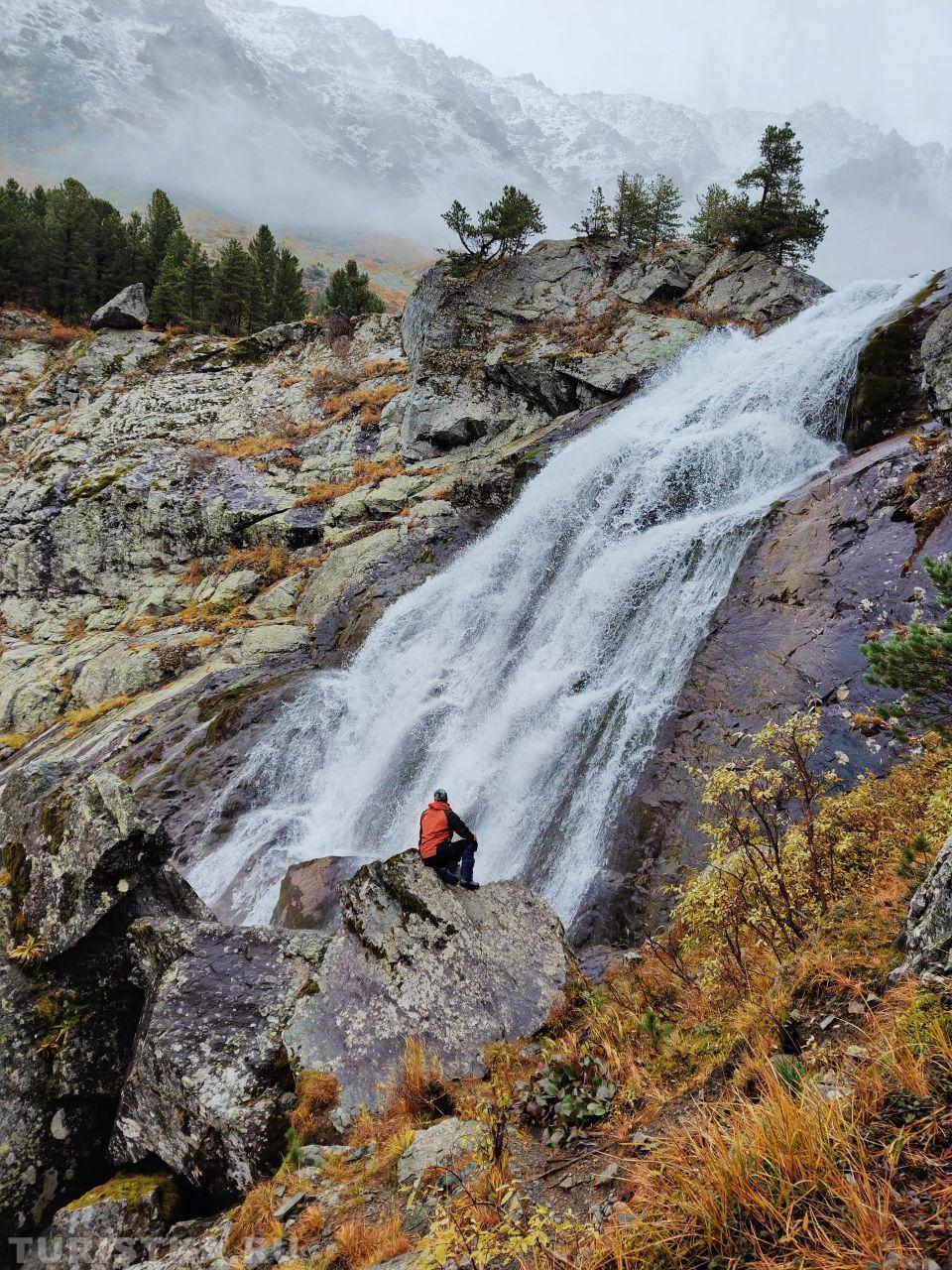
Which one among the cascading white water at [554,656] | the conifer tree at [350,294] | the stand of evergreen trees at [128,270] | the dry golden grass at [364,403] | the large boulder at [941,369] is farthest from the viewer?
the conifer tree at [350,294]

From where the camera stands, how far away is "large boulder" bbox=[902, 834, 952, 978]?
3.91 meters

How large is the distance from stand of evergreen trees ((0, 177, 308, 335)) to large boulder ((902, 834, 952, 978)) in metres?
58.2

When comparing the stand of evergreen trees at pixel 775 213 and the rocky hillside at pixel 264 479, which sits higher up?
the stand of evergreen trees at pixel 775 213

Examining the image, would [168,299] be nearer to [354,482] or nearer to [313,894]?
[354,482]

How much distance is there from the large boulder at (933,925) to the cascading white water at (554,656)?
7908 mm

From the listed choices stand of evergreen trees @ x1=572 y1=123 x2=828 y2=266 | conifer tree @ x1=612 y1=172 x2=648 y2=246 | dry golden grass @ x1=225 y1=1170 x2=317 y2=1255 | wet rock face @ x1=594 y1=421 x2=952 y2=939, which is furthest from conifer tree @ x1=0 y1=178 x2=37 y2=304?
dry golden grass @ x1=225 y1=1170 x2=317 y2=1255

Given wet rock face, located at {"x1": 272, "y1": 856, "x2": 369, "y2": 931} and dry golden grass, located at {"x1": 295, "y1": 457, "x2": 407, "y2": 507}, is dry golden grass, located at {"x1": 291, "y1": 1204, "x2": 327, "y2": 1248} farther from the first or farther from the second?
dry golden grass, located at {"x1": 295, "y1": 457, "x2": 407, "y2": 507}

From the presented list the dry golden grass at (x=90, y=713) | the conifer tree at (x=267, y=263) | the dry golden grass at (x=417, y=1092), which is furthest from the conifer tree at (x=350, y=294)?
the dry golden grass at (x=417, y=1092)

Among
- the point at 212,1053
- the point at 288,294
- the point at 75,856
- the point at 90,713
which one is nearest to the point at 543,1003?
the point at 212,1053

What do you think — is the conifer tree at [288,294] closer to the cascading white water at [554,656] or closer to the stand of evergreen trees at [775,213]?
the stand of evergreen trees at [775,213]

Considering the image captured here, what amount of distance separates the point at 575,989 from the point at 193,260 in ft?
207

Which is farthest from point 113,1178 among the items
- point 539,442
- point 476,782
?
point 539,442

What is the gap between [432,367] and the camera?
109ft

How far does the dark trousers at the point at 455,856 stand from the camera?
28.6ft
